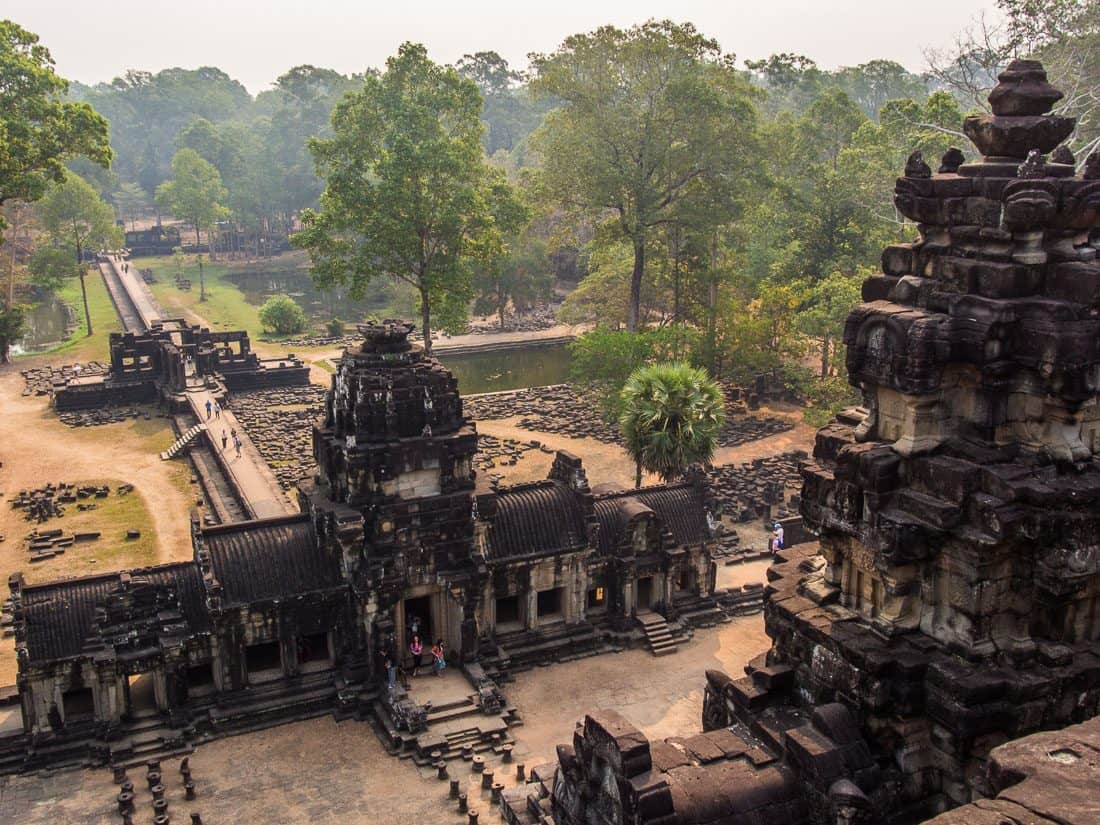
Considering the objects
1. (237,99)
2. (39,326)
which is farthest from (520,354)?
(237,99)

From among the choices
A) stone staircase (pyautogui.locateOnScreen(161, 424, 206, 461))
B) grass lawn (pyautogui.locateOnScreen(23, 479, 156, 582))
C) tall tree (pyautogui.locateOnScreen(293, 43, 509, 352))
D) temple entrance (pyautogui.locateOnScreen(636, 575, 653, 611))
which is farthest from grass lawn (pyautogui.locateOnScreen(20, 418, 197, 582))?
temple entrance (pyautogui.locateOnScreen(636, 575, 653, 611))

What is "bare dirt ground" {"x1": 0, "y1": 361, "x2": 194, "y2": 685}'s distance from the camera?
35875 millimetres

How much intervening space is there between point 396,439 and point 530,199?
33677 millimetres

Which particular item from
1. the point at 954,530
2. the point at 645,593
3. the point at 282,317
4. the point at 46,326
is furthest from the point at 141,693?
the point at 46,326

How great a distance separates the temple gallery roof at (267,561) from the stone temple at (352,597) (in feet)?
0.13

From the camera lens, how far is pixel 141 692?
26.0 m

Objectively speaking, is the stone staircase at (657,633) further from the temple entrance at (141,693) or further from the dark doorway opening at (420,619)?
the temple entrance at (141,693)

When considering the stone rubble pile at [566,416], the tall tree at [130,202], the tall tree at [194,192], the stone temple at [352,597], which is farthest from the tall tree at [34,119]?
the tall tree at [130,202]

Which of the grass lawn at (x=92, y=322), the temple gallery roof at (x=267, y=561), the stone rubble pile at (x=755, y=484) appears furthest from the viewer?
the grass lawn at (x=92, y=322)

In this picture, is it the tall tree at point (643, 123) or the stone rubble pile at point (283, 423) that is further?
the tall tree at point (643, 123)

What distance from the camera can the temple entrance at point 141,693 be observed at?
82.5 ft

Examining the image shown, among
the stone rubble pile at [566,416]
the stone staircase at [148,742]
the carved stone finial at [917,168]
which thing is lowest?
the stone staircase at [148,742]

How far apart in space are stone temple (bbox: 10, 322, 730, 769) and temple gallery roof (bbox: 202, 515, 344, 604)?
0.13 ft

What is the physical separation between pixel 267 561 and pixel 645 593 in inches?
432
